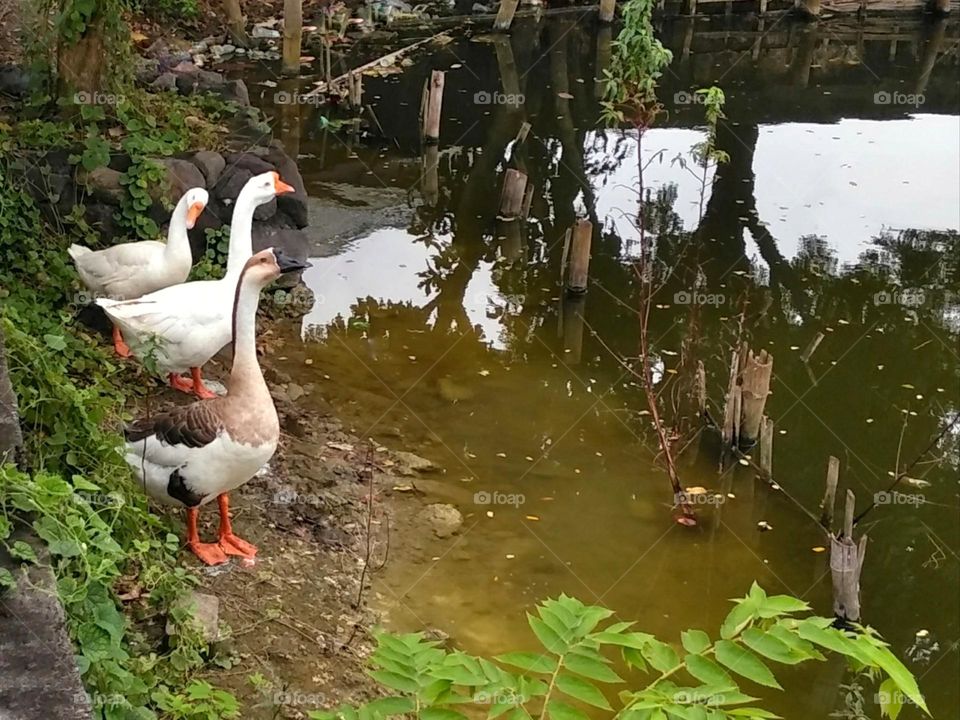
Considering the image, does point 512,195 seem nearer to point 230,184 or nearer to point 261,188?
→ point 230,184

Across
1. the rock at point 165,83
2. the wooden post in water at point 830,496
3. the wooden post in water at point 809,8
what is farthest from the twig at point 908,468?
the wooden post in water at point 809,8

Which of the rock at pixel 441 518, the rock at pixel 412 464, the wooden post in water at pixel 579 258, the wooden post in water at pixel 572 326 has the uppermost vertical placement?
the wooden post in water at pixel 579 258

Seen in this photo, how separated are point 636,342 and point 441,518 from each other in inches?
116

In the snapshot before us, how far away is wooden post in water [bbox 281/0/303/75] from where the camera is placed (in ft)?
41.1

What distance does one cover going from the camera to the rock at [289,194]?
7840 millimetres

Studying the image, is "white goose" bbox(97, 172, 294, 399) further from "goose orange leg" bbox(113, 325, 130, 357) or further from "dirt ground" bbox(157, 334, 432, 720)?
"dirt ground" bbox(157, 334, 432, 720)

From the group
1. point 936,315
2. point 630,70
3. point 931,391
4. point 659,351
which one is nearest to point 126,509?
point 630,70

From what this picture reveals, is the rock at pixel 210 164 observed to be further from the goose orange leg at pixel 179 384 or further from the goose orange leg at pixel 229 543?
the goose orange leg at pixel 229 543

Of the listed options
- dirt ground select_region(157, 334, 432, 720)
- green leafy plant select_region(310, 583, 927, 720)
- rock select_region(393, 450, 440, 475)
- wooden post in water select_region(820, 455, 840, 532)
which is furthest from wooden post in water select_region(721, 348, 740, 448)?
green leafy plant select_region(310, 583, 927, 720)

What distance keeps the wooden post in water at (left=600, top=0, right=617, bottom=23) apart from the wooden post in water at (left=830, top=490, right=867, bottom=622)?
1421 centimetres

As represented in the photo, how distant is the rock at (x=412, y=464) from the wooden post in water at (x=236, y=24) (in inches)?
382

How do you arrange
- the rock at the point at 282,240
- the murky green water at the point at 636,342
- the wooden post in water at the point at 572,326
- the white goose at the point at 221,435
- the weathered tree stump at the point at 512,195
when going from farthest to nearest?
the weathered tree stump at the point at 512,195 < the wooden post in water at the point at 572,326 < the rock at the point at 282,240 < the murky green water at the point at 636,342 < the white goose at the point at 221,435

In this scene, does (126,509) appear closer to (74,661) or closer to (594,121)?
(74,661)

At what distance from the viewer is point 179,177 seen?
272 inches
